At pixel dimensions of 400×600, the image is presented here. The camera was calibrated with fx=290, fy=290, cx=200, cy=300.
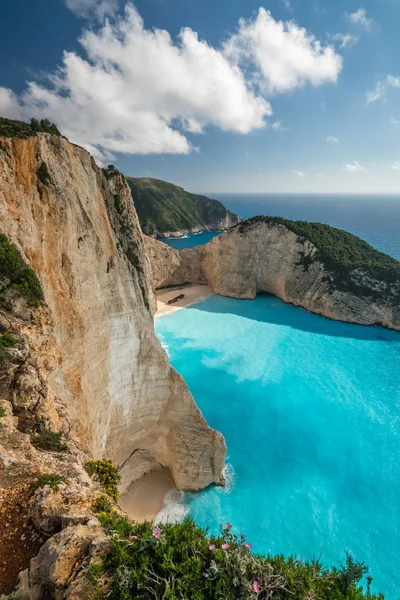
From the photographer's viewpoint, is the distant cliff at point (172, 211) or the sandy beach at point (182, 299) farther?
the distant cliff at point (172, 211)

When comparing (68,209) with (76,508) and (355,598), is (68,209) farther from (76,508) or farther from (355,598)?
(355,598)

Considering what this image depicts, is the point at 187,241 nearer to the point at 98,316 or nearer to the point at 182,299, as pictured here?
the point at 182,299

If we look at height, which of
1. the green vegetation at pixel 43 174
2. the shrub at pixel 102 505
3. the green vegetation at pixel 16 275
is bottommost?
the shrub at pixel 102 505

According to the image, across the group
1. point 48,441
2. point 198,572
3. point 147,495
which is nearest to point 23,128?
point 48,441

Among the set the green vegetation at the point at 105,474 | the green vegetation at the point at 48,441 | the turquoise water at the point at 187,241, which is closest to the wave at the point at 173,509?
Answer: the green vegetation at the point at 105,474

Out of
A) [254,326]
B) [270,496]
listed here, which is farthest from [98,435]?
[254,326]

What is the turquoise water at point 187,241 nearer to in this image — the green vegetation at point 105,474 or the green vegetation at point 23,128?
the green vegetation at point 23,128

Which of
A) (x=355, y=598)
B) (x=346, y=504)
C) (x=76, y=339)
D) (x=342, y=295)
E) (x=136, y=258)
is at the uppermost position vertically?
(x=136, y=258)

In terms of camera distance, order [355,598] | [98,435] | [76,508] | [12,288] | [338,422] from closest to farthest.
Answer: [355,598], [76,508], [12,288], [98,435], [338,422]
